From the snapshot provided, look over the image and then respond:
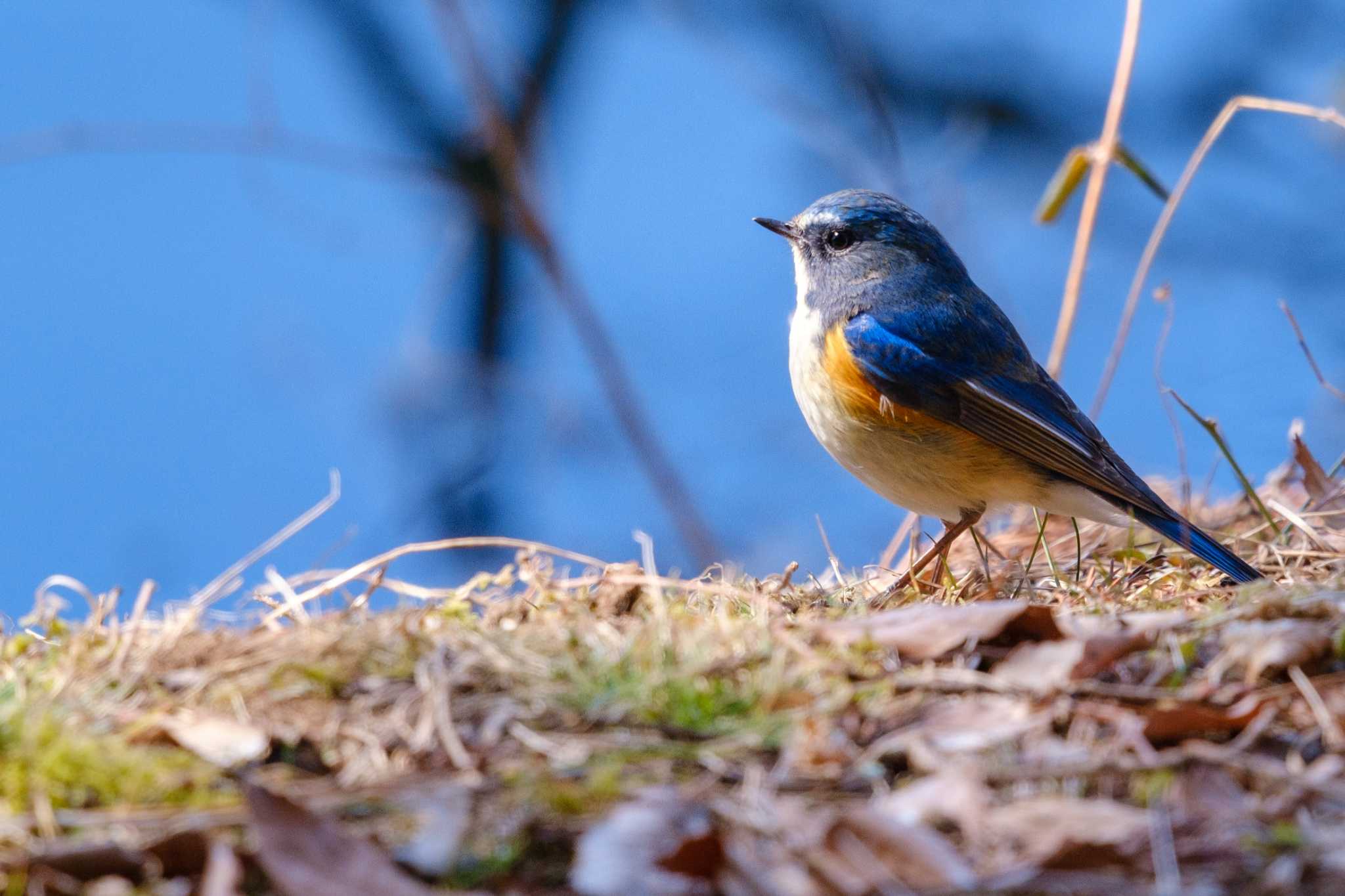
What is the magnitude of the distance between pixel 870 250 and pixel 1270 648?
94.2 inches

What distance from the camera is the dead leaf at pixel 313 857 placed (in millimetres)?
1363

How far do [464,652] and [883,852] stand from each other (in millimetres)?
817

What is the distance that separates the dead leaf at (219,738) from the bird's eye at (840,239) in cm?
279

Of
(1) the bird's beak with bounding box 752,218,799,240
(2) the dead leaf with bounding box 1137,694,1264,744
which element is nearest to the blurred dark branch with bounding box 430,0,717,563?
(1) the bird's beak with bounding box 752,218,799,240

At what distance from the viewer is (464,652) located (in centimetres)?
197

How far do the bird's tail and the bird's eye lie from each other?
1249 millimetres

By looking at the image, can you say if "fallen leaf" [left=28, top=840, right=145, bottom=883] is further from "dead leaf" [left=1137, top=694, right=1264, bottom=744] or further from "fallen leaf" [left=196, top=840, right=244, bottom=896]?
"dead leaf" [left=1137, top=694, right=1264, bottom=744]

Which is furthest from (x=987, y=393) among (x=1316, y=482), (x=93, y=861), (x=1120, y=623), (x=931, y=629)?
(x=93, y=861)

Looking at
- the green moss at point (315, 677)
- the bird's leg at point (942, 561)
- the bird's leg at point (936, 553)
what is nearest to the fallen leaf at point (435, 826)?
the green moss at point (315, 677)

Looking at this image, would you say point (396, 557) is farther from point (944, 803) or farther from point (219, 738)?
point (944, 803)

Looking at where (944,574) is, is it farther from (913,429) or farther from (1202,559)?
(1202,559)

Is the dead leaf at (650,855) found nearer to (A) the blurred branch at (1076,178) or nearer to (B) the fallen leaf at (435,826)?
(B) the fallen leaf at (435,826)

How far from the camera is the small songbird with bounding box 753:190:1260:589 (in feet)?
11.8

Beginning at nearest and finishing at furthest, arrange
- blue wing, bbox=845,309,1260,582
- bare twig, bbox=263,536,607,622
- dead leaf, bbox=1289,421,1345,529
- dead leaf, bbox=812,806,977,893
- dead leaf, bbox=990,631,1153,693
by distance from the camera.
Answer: dead leaf, bbox=812,806,977,893 < dead leaf, bbox=990,631,1153,693 < bare twig, bbox=263,536,607,622 < dead leaf, bbox=1289,421,1345,529 < blue wing, bbox=845,309,1260,582
